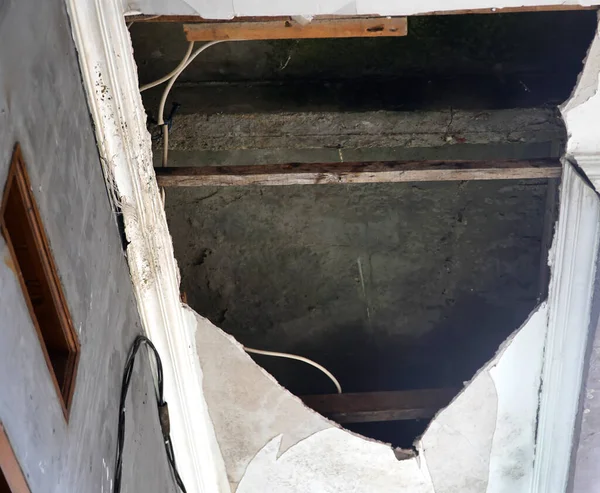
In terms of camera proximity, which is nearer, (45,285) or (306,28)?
(45,285)

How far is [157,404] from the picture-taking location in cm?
249

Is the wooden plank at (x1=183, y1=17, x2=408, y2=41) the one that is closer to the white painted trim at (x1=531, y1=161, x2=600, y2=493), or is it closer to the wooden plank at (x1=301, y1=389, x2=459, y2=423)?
the white painted trim at (x1=531, y1=161, x2=600, y2=493)

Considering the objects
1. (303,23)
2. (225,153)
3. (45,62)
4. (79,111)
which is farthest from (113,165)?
(225,153)

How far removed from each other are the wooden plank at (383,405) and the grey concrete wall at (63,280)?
2.98 ft

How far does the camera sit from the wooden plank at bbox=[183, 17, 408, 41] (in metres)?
1.99

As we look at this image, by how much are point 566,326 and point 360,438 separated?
951mm

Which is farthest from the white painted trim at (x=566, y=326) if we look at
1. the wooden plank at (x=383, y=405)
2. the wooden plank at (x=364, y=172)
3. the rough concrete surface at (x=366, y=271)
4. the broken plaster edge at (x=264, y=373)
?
the rough concrete surface at (x=366, y=271)

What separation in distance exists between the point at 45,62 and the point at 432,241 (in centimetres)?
217

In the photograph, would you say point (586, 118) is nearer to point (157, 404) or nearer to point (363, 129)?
point (363, 129)

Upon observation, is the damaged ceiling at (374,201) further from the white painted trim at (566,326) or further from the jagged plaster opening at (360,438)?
the jagged plaster opening at (360,438)

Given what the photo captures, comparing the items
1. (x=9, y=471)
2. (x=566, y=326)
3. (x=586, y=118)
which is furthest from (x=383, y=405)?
(x=9, y=471)

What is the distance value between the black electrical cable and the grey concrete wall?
4 cm

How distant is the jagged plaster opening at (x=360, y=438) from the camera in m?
2.65

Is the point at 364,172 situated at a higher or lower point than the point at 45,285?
lower
